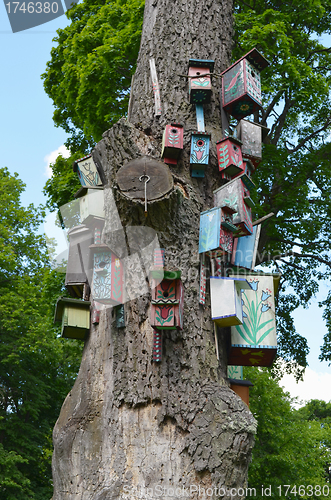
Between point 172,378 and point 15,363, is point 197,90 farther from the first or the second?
point 15,363

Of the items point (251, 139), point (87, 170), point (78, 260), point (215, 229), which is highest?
point (251, 139)

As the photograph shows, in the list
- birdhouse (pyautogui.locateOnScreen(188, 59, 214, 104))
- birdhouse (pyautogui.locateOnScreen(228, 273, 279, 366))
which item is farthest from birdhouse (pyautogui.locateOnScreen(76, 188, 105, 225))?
birdhouse (pyautogui.locateOnScreen(228, 273, 279, 366))

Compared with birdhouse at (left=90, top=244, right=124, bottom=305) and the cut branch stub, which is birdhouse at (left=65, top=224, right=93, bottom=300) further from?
the cut branch stub

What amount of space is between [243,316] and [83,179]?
1793mm

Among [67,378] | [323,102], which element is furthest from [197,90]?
[67,378]

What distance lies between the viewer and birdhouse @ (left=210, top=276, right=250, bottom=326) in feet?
9.30

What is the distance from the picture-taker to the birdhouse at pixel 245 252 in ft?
11.0

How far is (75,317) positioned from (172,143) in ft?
4.38

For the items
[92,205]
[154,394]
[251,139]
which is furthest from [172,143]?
[154,394]

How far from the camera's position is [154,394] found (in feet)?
8.38

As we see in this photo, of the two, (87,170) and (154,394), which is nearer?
(154,394)

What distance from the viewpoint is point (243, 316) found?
10.7 ft

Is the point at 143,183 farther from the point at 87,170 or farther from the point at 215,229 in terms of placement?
the point at 87,170

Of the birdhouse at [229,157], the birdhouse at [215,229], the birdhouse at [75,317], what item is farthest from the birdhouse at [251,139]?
the birdhouse at [75,317]
